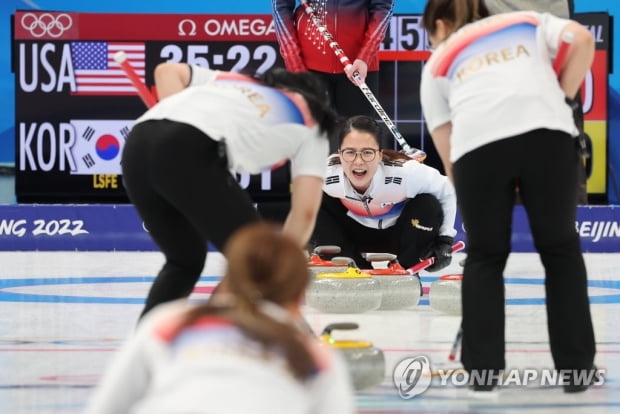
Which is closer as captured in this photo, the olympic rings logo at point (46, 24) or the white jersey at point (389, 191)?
the white jersey at point (389, 191)

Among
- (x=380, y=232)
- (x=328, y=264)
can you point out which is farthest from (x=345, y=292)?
(x=380, y=232)

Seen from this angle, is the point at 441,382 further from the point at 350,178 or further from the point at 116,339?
the point at 350,178

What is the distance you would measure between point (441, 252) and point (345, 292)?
42.9 inches

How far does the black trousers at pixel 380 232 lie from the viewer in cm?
573

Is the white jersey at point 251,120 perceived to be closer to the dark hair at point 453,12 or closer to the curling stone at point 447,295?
the dark hair at point 453,12

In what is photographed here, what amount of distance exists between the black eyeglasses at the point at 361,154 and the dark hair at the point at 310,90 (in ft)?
7.38

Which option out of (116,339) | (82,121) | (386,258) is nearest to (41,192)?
(82,121)

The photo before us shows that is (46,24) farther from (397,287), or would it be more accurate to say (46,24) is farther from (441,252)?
(397,287)

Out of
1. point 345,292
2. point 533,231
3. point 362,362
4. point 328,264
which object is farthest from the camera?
point 328,264

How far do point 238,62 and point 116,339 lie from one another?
4463 millimetres

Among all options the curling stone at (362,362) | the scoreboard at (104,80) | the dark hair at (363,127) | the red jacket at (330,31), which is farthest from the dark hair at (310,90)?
the scoreboard at (104,80)

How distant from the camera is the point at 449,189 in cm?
587

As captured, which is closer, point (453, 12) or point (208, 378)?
point (208, 378)

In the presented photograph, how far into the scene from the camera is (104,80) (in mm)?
8539
